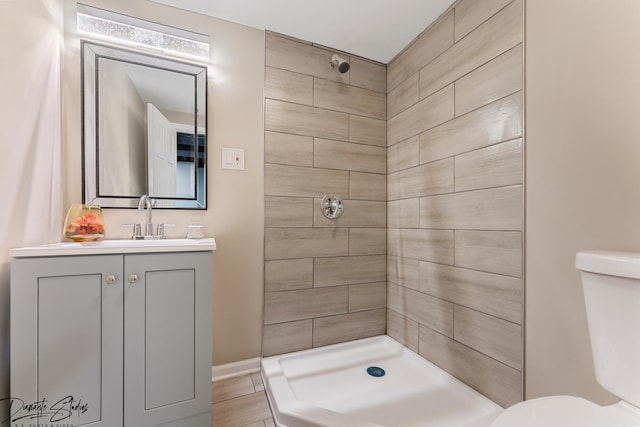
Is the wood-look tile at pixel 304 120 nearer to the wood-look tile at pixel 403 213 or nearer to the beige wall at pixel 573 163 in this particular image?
the wood-look tile at pixel 403 213

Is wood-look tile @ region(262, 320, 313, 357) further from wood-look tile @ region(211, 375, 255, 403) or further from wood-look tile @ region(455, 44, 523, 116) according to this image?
wood-look tile @ region(455, 44, 523, 116)

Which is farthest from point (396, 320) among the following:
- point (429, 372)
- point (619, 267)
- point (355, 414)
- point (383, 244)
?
point (619, 267)

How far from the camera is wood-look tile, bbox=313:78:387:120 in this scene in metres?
1.85

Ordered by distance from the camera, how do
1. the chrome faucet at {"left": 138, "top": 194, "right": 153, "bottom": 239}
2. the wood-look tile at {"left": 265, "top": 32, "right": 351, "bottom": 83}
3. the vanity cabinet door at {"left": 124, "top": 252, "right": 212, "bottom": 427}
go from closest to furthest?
the vanity cabinet door at {"left": 124, "top": 252, "right": 212, "bottom": 427} → the chrome faucet at {"left": 138, "top": 194, "right": 153, "bottom": 239} → the wood-look tile at {"left": 265, "top": 32, "right": 351, "bottom": 83}

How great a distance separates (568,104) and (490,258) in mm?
711

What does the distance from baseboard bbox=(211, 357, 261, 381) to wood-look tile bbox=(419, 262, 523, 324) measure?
117 centimetres

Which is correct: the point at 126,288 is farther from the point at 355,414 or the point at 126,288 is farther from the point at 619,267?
the point at 619,267

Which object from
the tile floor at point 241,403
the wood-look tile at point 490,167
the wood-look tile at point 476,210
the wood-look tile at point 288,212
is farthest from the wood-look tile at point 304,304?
the wood-look tile at point 490,167

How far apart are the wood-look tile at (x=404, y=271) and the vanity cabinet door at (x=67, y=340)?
1.59m

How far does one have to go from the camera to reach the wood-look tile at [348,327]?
71.5 inches

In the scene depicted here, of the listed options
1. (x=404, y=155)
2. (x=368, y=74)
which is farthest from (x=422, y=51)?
(x=404, y=155)

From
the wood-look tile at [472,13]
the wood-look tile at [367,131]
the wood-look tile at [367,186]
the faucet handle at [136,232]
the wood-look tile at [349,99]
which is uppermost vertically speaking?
the wood-look tile at [472,13]

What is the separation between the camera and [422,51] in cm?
173

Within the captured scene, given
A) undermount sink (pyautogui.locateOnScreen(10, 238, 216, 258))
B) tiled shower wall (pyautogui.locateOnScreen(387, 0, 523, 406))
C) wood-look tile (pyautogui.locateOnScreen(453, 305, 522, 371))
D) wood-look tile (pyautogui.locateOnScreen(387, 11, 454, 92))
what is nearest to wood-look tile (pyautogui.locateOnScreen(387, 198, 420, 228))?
tiled shower wall (pyautogui.locateOnScreen(387, 0, 523, 406))
